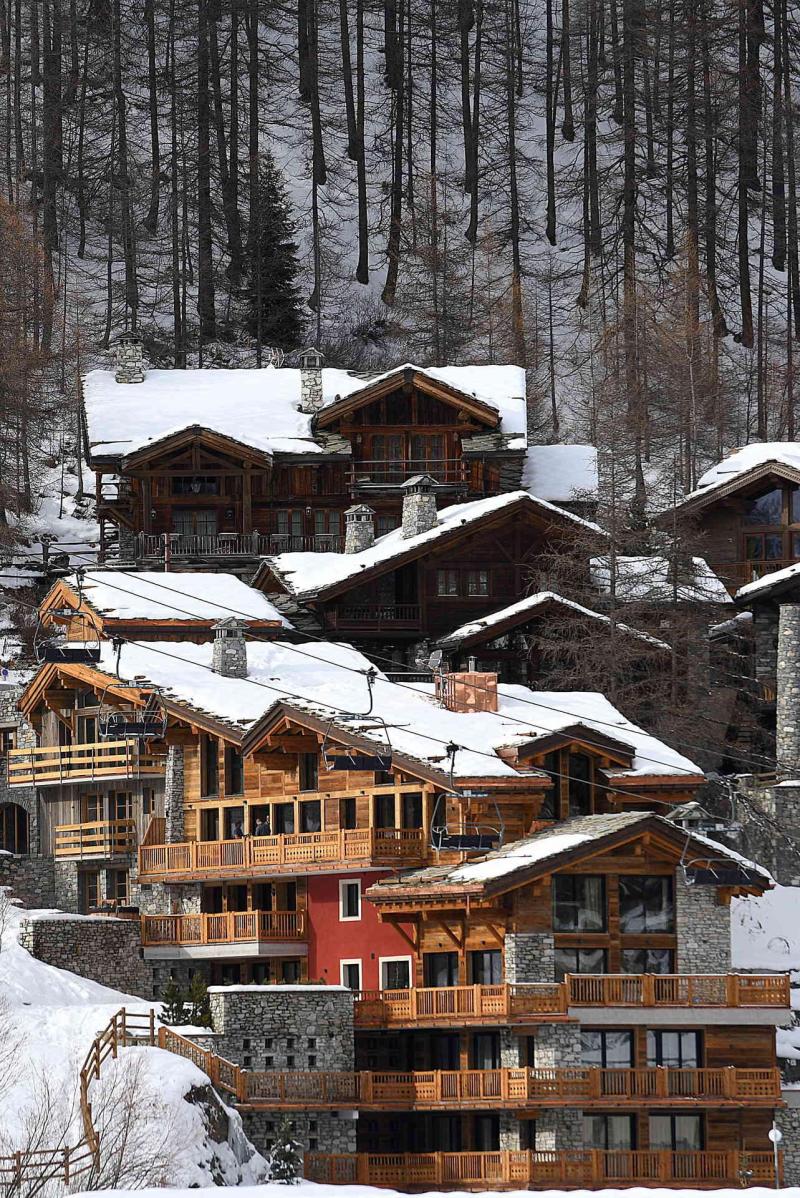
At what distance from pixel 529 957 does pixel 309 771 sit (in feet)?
28.3

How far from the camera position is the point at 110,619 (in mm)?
62156

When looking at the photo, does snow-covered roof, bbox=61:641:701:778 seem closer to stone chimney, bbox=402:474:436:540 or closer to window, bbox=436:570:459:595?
window, bbox=436:570:459:595

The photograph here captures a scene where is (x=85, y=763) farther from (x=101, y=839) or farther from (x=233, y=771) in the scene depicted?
(x=233, y=771)

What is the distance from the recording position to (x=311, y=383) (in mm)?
79375

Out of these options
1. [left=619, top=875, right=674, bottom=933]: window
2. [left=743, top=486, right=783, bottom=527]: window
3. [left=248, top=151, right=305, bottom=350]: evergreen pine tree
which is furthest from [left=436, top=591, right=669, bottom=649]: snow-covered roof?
[left=248, top=151, right=305, bottom=350]: evergreen pine tree

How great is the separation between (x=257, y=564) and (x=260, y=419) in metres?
5.58

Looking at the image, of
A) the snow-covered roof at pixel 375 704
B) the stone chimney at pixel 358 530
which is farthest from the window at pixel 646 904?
the stone chimney at pixel 358 530

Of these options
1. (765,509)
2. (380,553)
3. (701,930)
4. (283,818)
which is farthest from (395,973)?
(765,509)

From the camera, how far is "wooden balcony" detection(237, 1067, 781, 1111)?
1772 inches

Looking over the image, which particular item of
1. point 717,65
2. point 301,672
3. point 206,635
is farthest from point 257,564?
point 717,65

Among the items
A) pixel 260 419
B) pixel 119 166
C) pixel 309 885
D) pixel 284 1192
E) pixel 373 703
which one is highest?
pixel 119 166

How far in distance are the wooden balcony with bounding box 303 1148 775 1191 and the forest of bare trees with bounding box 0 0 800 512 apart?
44899mm

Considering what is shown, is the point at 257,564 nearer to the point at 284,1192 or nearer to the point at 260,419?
the point at 260,419

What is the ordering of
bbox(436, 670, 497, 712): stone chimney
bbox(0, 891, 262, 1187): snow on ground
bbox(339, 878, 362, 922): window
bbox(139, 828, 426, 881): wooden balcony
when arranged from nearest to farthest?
bbox(0, 891, 262, 1187): snow on ground, bbox(139, 828, 426, 881): wooden balcony, bbox(339, 878, 362, 922): window, bbox(436, 670, 497, 712): stone chimney
